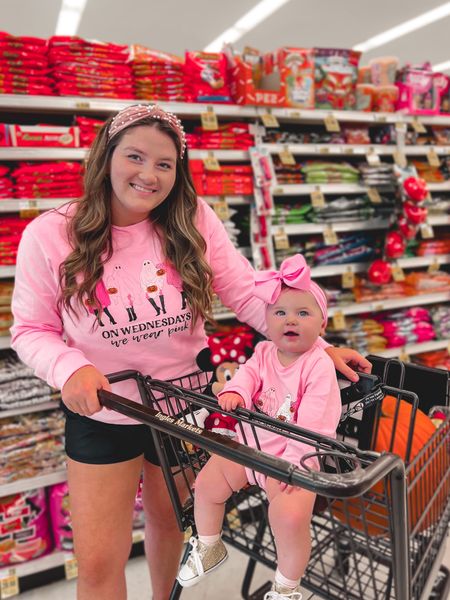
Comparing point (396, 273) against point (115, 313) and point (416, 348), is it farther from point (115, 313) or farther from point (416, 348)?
point (115, 313)

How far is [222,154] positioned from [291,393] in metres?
1.80

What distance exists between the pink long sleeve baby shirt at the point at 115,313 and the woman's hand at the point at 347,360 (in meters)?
0.43

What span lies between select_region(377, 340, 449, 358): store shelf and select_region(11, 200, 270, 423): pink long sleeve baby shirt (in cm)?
215

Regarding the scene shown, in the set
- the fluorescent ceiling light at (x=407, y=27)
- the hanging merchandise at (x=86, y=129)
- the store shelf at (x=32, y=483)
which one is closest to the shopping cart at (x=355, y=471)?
the store shelf at (x=32, y=483)

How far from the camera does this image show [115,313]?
1319 mm

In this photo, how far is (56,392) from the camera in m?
2.30

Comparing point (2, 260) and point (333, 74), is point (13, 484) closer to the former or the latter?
point (2, 260)

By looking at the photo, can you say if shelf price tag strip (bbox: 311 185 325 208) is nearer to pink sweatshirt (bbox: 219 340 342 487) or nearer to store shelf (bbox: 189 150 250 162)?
store shelf (bbox: 189 150 250 162)

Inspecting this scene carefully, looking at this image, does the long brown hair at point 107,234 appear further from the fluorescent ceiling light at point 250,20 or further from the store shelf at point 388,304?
the fluorescent ceiling light at point 250,20

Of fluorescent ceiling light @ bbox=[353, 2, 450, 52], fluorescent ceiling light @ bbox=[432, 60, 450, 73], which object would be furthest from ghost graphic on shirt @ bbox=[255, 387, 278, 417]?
fluorescent ceiling light @ bbox=[432, 60, 450, 73]

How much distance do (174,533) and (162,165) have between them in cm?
115

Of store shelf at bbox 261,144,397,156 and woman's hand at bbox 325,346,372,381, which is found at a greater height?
store shelf at bbox 261,144,397,156

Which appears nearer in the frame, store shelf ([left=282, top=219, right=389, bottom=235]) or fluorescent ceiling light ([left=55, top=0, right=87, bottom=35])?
store shelf ([left=282, top=219, right=389, bottom=235])

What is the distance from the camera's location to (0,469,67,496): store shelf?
221cm
